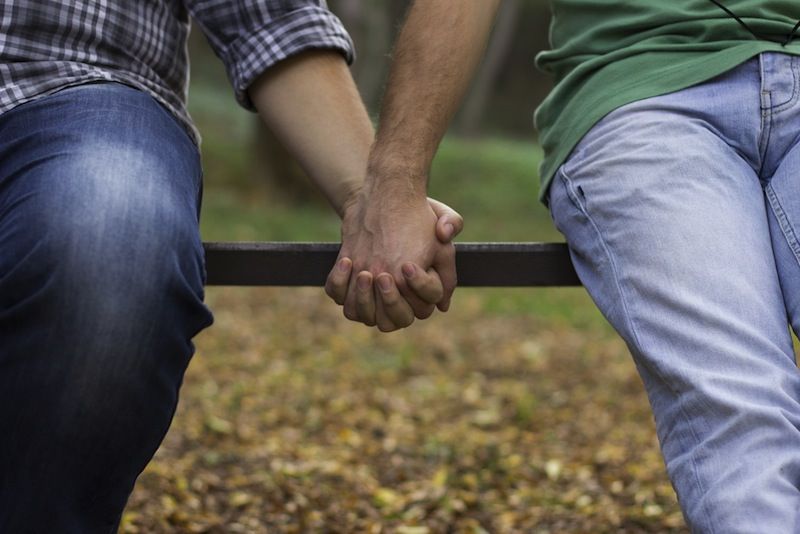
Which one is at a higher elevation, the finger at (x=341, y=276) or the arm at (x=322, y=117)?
the arm at (x=322, y=117)

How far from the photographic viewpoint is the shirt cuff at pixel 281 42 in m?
2.03

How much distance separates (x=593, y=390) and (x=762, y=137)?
388cm

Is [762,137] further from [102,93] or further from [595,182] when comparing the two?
[102,93]

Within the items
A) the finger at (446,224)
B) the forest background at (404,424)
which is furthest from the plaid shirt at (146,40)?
the finger at (446,224)

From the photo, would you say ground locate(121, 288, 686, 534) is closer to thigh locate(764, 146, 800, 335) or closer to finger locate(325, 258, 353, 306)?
finger locate(325, 258, 353, 306)

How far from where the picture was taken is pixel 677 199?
172cm

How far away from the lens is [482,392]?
216 inches

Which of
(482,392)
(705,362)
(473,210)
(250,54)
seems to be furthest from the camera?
(473,210)

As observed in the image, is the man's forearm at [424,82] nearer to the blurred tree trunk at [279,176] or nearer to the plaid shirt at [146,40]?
the plaid shirt at [146,40]

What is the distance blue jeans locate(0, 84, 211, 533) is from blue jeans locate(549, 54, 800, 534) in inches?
26.5

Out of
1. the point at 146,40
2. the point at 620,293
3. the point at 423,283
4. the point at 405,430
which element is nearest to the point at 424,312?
the point at 423,283

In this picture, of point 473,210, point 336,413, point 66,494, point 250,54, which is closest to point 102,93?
point 250,54

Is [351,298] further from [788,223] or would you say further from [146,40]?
[788,223]

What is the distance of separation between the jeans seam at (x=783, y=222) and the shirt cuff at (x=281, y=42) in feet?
2.61
